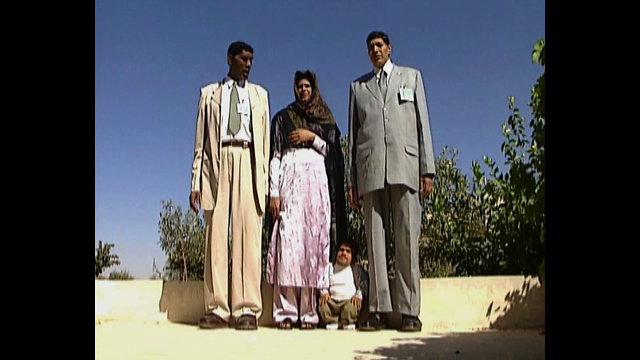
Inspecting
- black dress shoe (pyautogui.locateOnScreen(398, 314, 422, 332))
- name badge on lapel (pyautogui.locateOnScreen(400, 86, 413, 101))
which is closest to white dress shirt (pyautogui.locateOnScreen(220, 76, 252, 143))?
name badge on lapel (pyautogui.locateOnScreen(400, 86, 413, 101))

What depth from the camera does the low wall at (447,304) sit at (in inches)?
192

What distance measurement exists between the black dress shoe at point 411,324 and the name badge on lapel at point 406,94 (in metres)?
1.56

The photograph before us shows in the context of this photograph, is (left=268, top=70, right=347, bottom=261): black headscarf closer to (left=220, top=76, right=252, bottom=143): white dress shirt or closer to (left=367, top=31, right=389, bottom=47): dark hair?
(left=220, top=76, right=252, bottom=143): white dress shirt

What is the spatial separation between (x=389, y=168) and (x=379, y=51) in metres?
0.91

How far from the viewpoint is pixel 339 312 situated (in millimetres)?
4918

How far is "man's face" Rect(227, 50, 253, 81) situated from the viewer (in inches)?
205

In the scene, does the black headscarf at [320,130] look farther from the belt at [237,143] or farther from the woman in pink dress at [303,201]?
the belt at [237,143]

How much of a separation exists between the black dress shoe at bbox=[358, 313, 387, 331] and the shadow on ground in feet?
1.63
